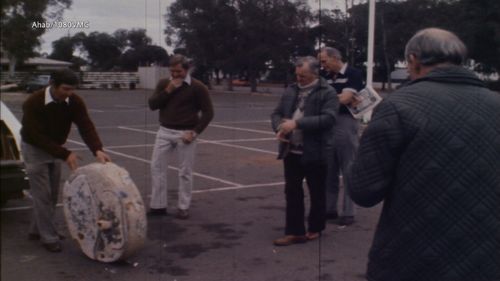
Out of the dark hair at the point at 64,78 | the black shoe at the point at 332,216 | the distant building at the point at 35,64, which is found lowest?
the black shoe at the point at 332,216

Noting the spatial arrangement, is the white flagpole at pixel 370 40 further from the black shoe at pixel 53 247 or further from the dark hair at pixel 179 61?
the black shoe at pixel 53 247

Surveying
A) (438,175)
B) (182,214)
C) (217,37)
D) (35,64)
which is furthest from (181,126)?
(438,175)

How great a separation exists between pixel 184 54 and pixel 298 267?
2.23 metres

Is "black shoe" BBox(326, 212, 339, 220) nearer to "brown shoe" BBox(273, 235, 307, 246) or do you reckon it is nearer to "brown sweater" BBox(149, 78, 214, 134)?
"brown shoe" BBox(273, 235, 307, 246)

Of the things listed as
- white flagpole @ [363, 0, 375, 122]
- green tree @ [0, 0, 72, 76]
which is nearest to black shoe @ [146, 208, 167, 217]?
green tree @ [0, 0, 72, 76]

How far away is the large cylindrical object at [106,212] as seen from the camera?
193 inches

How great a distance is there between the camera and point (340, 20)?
16.3 ft

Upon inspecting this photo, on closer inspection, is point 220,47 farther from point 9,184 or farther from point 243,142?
point 243,142

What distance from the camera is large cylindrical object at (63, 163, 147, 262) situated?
193 inches

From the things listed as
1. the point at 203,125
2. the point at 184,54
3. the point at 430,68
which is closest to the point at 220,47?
the point at 184,54

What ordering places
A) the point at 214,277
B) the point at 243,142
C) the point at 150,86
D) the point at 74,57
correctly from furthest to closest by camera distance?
the point at 243,142, the point at 150,86, the point at 214,277, the point at 74,57

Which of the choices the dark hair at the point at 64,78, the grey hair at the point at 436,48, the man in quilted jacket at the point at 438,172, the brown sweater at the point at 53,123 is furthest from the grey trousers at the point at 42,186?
the grey hair at the point at 436,48

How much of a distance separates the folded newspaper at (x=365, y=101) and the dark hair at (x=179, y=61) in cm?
167

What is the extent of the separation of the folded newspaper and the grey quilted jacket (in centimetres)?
365
